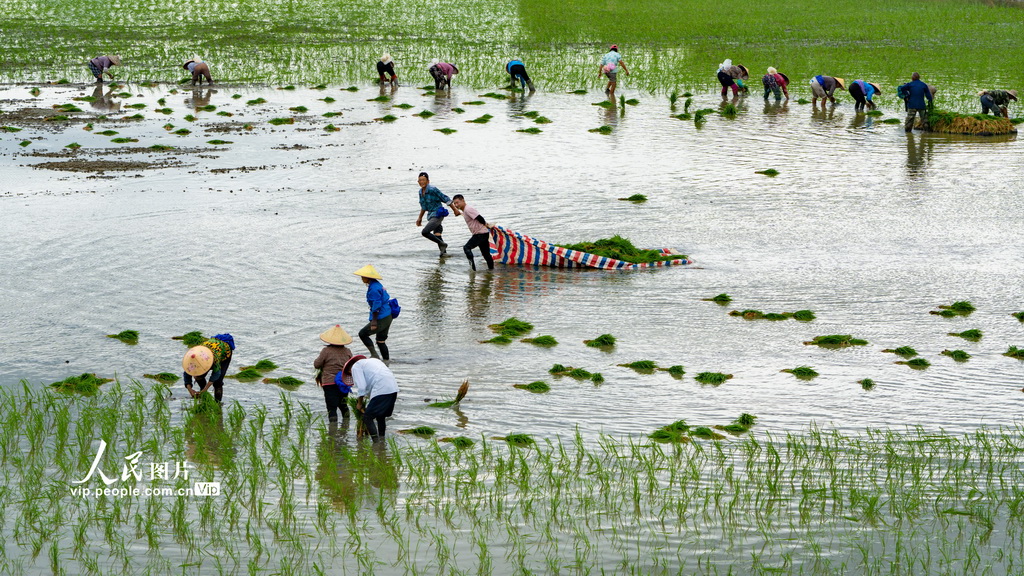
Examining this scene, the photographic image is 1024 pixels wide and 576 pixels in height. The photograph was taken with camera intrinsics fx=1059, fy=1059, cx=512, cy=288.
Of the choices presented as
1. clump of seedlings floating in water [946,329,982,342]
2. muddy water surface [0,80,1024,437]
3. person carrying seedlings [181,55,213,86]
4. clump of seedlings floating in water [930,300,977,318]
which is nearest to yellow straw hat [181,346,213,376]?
muddy water surface [0,80,1024,437]

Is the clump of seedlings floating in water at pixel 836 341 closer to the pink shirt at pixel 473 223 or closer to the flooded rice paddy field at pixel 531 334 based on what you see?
the flooded rice paddy field at pixel 531 334

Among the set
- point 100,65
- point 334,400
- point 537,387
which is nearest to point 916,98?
point 537,387

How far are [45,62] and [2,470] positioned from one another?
28525mm

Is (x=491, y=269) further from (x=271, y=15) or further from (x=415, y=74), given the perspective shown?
(x=271, y=15)

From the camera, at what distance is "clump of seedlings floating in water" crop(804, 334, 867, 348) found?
11.0 metres

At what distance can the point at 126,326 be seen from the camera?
38.5 feet

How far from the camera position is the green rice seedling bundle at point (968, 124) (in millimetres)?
23094

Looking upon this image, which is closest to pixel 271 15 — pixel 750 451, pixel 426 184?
pixel 426 184

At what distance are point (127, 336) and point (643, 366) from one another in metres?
5.46

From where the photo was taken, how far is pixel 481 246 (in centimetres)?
1420

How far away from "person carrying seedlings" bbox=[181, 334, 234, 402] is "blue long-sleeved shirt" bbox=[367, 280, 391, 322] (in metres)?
1.64

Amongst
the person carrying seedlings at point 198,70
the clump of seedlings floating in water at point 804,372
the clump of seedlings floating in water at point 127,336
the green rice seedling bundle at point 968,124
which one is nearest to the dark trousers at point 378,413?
the clump of seedlings floating in water at point 127,336

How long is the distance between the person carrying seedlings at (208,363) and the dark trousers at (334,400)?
986mm

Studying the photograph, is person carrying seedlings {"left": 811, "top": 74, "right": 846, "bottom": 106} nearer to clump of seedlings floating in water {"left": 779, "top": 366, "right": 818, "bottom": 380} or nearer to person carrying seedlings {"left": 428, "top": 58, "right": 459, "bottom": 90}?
person carrying seedlings {"left": 428, "top": 58, "right": 459, "bottom": 90}
